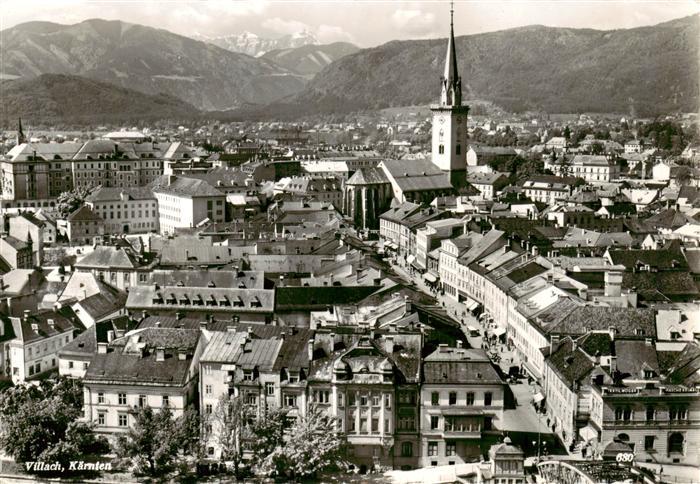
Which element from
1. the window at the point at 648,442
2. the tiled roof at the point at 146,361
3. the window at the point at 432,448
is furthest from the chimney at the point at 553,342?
the tiled roof at the point at 146,361

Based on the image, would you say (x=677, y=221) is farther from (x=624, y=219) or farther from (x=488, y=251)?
(x=488, y=251)

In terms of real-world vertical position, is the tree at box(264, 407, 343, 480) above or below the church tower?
below

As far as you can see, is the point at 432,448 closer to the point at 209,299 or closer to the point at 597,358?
the point at 597,358

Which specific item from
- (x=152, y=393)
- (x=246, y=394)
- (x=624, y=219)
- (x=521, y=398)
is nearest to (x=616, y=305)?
(x=521, y=398)

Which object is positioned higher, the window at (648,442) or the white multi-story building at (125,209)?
the white multi-story building at (125,209)

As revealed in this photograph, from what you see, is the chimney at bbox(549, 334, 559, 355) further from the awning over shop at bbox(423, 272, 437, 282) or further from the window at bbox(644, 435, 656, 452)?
the awning over shop at bbox(423, 272, 437, 282)

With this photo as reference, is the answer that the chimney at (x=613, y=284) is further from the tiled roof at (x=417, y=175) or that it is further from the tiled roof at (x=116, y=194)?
the tiled roof at (x=116, y=194)

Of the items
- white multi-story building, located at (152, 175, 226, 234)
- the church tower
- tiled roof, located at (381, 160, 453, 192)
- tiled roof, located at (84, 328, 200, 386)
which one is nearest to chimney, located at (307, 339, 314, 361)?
tiled roof, located at (84, 328, 200, 386)
